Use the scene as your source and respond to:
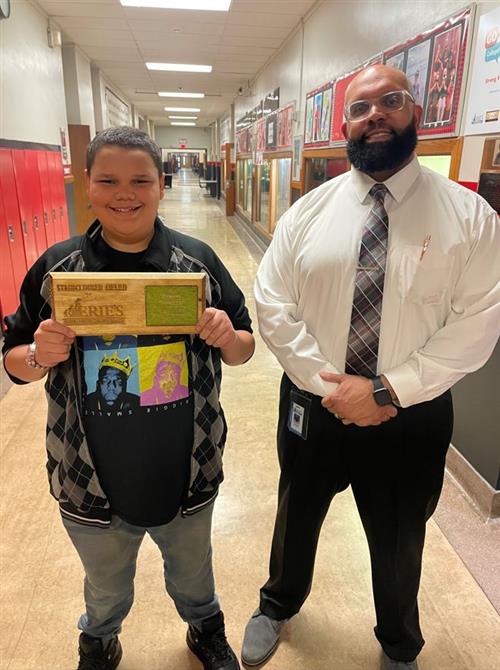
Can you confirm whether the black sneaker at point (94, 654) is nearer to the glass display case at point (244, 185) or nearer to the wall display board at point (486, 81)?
the wall display board at point (486, 81)

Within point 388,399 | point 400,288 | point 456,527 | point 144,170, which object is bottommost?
point 456,527

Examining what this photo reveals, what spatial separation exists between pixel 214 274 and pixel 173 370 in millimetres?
285

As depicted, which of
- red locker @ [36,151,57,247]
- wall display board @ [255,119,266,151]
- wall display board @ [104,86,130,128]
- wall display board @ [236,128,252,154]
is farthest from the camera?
wall display board @ [236,128,252,154]

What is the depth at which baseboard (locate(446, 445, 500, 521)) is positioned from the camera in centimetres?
225

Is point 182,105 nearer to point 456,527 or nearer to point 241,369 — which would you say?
point 241,369

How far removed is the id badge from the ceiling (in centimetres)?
570

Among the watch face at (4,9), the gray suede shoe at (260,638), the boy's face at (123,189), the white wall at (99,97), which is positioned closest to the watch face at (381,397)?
the boy's face at (123,189)

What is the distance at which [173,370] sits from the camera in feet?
3.82

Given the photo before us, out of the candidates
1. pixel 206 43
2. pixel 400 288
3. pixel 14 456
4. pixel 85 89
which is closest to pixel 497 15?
pixel 400 288

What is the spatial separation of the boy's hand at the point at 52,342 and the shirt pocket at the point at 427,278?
2.80ft

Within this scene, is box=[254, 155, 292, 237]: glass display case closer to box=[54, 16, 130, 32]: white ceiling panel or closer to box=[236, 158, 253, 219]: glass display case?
box=[236, 158, 253, 219]: glass display case

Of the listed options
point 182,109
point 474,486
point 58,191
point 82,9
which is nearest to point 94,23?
point 82,9

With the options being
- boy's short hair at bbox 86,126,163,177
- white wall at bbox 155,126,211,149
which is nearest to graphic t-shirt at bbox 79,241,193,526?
boy's short hair at bbox 86,126,163,177

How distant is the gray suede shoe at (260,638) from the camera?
1.57 metres
